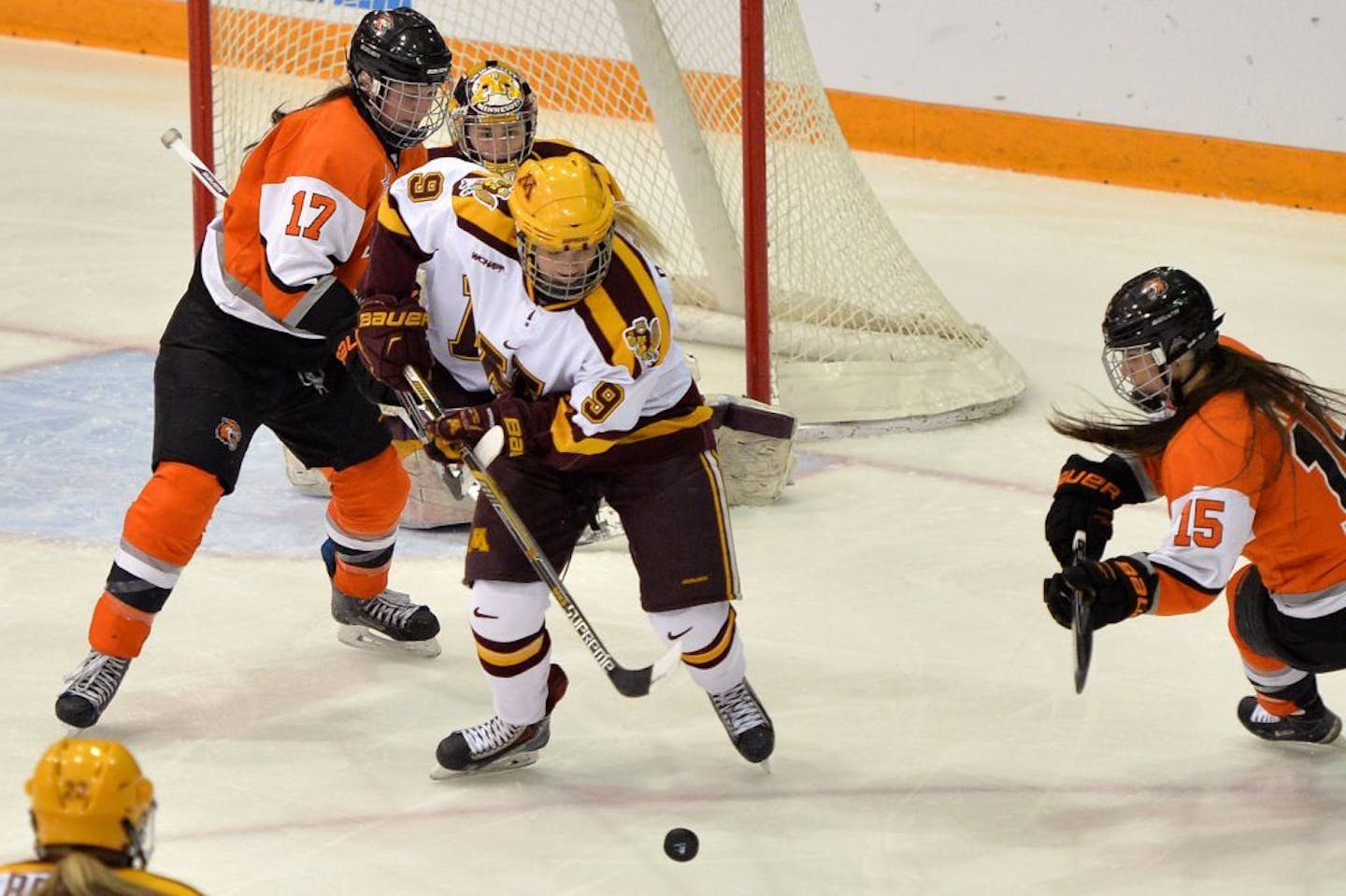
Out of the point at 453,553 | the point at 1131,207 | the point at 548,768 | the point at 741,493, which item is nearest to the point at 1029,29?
the point at 1131,207

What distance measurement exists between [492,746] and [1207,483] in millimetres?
1127

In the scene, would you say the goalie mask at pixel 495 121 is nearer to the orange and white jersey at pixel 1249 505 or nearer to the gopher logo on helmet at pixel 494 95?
the gopher logo on helmet at pixel 494 95

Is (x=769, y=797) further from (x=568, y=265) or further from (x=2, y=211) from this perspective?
(x=2, y=211)

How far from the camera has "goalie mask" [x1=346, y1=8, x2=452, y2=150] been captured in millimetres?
3244

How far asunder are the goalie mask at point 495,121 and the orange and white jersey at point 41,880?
6.54ft

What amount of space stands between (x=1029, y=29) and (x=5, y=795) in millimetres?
5450

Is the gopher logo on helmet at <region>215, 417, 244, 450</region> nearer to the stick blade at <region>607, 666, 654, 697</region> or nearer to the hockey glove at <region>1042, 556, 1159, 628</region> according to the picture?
the stick blade at <region>607, 666, 654, 697</region>

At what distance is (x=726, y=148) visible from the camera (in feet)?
17.5

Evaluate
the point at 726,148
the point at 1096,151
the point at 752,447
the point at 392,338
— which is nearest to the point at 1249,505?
the point at 392,338

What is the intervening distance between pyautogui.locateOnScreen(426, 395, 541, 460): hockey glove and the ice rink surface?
21.7 inches

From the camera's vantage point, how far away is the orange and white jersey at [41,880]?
1.61 m

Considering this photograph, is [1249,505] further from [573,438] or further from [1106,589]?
[573,438]

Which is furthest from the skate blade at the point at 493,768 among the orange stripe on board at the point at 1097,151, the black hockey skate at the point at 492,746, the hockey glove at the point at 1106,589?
the orange stripe on board at the point at 1097,151

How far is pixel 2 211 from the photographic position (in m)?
6.94
